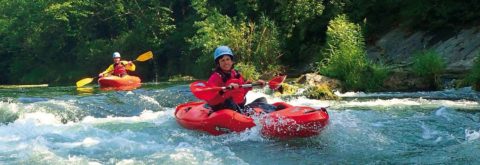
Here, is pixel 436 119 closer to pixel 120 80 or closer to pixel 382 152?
pixel 382 152

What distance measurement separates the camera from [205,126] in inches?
259

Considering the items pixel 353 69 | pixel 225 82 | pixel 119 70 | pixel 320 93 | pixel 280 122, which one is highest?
pixel 119 70

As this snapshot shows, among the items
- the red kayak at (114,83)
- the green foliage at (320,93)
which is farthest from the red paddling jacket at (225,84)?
the red kayak at (114,83)

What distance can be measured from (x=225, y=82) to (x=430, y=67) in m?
5.98

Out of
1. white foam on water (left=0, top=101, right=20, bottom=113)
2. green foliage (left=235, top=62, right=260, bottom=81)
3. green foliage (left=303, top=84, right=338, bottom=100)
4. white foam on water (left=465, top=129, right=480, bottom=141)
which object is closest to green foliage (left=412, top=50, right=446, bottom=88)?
green foliage (left=303, top=84, right=338, bottom=100)

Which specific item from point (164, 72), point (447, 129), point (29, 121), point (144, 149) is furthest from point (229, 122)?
point (164, 72)

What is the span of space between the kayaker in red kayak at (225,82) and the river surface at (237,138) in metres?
0.46

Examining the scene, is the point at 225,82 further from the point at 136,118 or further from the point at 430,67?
the point at 430,67

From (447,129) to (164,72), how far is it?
72.4 ft

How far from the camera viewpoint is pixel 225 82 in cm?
670

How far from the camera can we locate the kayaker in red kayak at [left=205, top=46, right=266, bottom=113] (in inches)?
260

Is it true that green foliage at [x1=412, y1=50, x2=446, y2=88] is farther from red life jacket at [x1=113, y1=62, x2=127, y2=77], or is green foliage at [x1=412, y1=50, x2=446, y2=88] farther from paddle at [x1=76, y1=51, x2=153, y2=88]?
red life jacket at [x1=113, y1=62, x2=127, y2=77]

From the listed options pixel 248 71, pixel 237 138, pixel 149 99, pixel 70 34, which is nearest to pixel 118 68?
pixel 248 71

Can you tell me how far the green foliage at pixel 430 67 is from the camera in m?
10.9
